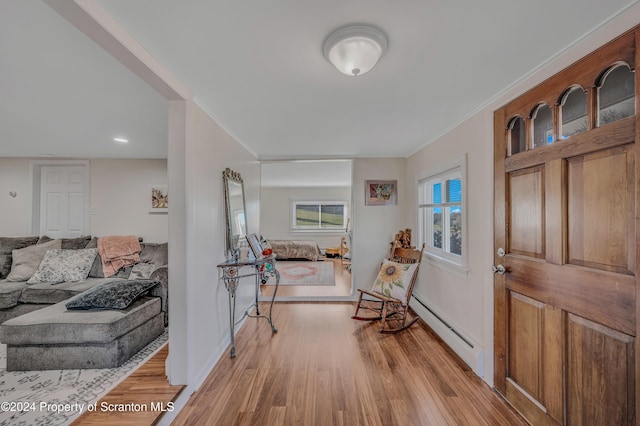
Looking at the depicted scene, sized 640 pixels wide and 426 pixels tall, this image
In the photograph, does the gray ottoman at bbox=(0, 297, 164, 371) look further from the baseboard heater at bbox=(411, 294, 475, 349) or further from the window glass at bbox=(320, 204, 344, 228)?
the window glass at bbox=(320, 204, 344, 228)

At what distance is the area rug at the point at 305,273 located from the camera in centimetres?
482

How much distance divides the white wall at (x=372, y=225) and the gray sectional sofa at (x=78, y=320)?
8.40 ft

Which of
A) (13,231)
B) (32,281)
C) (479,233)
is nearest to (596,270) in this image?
(479,233)

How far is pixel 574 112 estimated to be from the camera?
52.9 inches

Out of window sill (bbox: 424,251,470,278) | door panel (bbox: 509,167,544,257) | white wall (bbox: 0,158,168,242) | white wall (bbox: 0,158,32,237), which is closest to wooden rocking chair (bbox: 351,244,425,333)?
window sill (bbox: 424,251,470,278)

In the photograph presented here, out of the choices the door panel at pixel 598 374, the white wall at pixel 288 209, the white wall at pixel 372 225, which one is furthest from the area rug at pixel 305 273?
the door panel at pixel 598 374

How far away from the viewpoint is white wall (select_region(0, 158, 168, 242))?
147 inches

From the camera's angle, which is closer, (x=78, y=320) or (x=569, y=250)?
(x=569, y=250)

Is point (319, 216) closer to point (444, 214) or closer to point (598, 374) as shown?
point (444, 214)

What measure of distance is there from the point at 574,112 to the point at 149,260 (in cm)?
416

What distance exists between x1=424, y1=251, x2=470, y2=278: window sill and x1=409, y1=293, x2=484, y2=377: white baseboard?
0.53 meters

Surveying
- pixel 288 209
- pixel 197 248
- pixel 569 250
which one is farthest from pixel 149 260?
pixel 288 209

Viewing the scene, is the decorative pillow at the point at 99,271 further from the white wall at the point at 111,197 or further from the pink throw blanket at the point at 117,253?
the white wall at the point at 111,197

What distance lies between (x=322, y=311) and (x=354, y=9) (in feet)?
10.5
